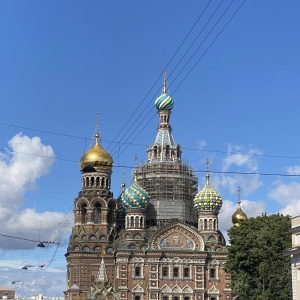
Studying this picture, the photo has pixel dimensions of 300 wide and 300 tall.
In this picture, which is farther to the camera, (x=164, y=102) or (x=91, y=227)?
Answer: (x=164, y=102)

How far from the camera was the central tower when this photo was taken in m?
63.6

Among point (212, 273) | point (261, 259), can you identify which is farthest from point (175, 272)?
point (261, 259)

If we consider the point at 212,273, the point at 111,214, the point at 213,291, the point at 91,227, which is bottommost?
the point at 213,291

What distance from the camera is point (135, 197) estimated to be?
60.3m

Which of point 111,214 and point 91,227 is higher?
point 111,214

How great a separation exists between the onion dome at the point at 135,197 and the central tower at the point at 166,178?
308 centimetres

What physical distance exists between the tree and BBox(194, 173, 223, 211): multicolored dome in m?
15.7

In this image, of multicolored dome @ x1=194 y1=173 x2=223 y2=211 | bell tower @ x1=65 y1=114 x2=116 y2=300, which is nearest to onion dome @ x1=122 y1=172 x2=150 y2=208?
bell tower @ x1=65 y1=114 x2=116 y2=300

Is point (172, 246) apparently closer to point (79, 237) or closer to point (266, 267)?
point (79, 237)

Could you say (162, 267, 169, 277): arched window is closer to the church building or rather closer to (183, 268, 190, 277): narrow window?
the church building

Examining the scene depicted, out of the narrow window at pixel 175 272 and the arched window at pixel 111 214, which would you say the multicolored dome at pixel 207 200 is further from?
the arched window at pixel 111 214

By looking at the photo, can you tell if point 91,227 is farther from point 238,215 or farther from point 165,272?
point 238,215

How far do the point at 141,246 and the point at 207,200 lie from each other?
282 inches

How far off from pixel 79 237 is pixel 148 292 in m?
7.60
